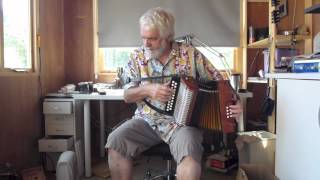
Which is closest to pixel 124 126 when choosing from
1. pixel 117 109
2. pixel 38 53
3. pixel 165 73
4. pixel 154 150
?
pixel 154 150

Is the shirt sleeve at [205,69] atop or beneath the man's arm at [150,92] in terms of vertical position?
atop

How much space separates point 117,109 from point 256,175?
5.64ft

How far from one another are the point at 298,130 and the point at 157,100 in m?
0.72

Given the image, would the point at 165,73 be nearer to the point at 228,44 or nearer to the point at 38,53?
the point at 38,53

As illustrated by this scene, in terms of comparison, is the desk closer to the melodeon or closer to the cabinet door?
the melodeon

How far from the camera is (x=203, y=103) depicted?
1.66 m

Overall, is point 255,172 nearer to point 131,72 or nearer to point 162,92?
point 162,92

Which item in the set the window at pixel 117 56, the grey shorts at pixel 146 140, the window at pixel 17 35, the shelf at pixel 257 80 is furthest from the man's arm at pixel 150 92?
the window at pixel 117 56

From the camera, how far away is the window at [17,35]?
7.41 ft

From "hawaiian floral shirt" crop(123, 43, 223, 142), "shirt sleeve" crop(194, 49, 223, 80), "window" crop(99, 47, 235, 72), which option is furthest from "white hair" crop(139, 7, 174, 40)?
"window" crop(99, 47, 235, 72)

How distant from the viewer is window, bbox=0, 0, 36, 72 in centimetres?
226

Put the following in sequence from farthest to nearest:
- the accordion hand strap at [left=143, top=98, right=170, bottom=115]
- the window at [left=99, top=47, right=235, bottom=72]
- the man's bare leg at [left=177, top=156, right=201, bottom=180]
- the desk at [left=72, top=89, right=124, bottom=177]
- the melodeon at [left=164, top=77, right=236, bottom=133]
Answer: the window at [left=99, top=47, right=235, bottom=72], the desk at [left=72, top=89, right=124, bottom=177], the accordion hand strap at [left=143, top=98, right=170, bottom=115], the melodeon at [left=164, top=77, right=236, bottom=133], the man's bare leg at [left=177, top=156, right=201, bottom=180]

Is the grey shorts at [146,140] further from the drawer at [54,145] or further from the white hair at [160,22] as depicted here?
the drawer at [54,145]

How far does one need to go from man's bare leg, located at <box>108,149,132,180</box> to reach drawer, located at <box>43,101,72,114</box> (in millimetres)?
1008
